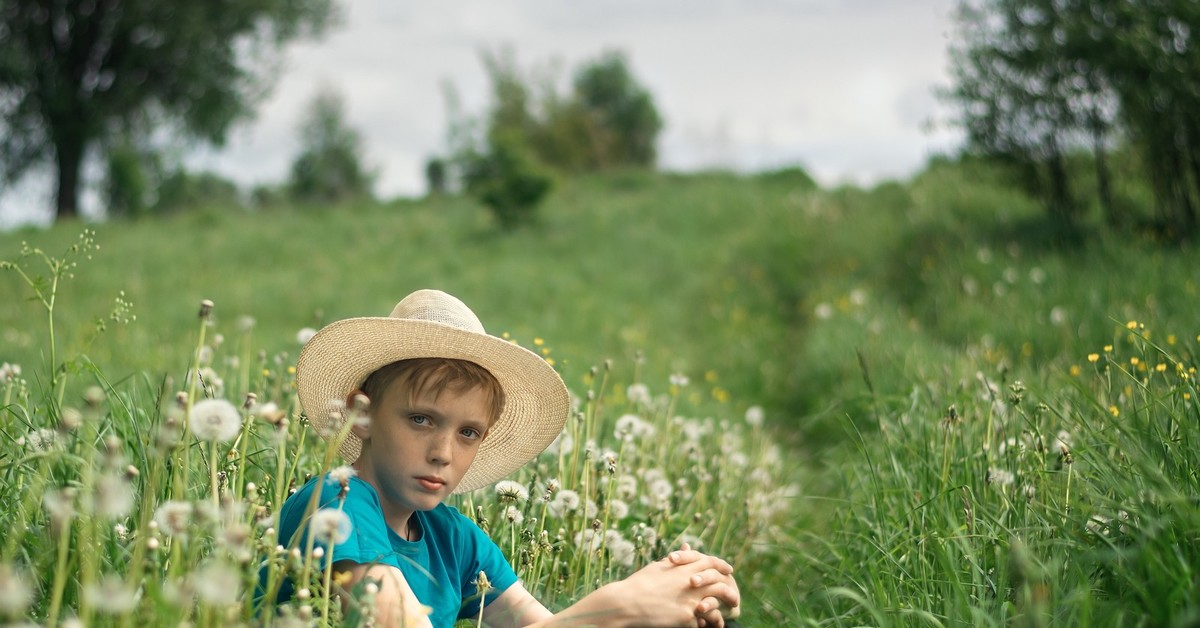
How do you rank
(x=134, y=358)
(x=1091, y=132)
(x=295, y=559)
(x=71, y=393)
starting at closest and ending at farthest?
(x=295, y=559) < (x=71, y=393) < (x=134, y=358) < (x=1091, y=132)

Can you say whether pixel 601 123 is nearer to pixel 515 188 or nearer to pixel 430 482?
pixel 515 188

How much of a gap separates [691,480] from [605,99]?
3906cm

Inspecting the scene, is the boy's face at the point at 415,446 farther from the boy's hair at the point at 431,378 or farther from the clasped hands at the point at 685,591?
the clasped hands at the point at 685,591

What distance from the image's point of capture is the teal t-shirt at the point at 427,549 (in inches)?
89.2

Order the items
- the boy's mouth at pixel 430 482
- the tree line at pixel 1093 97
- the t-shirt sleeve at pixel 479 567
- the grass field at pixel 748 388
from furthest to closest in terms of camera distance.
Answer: the tree line at pixel 1093 97
the t-shirt sleeve at pixel 479 567
the boy's mouth at pixel 430 482
the grass field at pixel 748 388

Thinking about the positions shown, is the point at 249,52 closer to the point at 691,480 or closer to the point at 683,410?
the point at 683,410

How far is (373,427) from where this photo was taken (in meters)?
2.55

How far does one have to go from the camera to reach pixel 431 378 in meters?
2.57

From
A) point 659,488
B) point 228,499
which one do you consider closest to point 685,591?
point 228,499

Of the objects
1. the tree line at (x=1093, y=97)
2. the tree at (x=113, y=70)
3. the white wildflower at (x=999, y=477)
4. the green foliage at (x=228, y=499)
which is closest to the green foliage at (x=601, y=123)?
the tree at (x=113, y=70)

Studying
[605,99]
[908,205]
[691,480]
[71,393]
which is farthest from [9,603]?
[605,99]

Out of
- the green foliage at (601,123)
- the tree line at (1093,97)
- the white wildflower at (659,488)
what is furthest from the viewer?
the green foliage at (601,123)

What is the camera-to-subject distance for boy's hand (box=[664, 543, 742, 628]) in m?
2.51

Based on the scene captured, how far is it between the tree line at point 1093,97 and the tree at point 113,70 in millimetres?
17025
